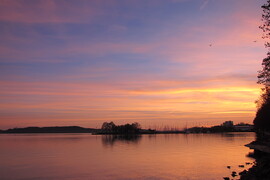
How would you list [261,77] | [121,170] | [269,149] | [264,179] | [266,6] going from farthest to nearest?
1. [269,149]
2. [121,170]
3. [261,77]
4. [264,179]
5. [266,6]

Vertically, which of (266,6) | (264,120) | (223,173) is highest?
(266,6)

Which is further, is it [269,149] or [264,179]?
[269,149]

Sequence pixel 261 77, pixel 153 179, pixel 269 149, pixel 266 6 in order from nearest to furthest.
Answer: pixel 266 6 → pixel 261 77 → pixel 153 179 → pixel 269 149

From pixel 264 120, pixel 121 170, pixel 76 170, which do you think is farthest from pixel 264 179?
pixel 264 120

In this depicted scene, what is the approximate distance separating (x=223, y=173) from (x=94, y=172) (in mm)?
19349

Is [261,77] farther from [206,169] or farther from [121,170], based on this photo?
[121,170]

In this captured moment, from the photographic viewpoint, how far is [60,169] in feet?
151

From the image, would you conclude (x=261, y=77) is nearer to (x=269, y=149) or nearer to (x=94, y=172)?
(x=269, y=149)

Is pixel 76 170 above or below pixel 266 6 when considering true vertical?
below

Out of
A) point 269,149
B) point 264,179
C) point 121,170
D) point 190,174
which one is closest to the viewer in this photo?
point 264,179

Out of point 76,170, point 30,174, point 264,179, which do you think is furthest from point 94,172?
point 264,179

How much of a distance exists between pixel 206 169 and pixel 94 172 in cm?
1787

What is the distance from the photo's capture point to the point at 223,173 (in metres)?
41.4

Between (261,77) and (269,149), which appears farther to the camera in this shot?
(269,149)
